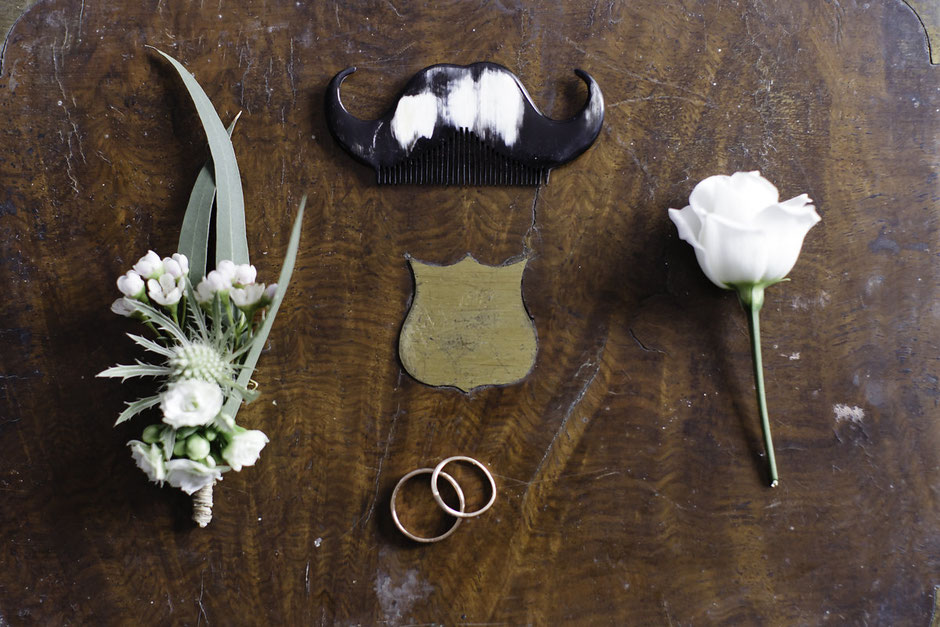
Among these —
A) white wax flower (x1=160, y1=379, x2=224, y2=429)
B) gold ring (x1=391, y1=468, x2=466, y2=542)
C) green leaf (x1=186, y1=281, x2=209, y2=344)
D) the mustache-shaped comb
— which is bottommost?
gold ring (x1=391, y1=468, x2=466, y2=542)

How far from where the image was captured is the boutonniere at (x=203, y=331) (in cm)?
77

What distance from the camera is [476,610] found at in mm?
906

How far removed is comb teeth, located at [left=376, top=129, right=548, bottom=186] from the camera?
92cm

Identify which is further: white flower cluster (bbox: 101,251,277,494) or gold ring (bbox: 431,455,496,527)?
gold ring (bbox: 431,455,496,527)

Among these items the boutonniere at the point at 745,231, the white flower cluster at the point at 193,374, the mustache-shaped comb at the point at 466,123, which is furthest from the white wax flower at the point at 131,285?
the boutonniere at the point at 745,231

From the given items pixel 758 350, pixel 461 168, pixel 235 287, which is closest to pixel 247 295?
pixel 235 287

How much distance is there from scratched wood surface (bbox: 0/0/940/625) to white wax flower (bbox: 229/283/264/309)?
0.12 m

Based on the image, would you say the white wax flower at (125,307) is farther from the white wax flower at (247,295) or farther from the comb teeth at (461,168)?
the comb teeth at (461,168)

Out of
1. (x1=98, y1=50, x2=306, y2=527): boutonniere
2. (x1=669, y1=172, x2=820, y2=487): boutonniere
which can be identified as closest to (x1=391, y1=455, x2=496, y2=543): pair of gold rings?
(x1=98, y1=50, x2=306, y2=527): boutonniere

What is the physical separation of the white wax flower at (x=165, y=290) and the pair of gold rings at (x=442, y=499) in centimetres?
40

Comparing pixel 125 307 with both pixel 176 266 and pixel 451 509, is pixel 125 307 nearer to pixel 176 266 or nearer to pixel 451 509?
pixel 176 266

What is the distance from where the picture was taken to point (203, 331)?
808 mm

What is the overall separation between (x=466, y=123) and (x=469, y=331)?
0.31 metres

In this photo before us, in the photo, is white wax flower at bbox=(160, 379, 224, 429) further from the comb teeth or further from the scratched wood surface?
the comb teeth
